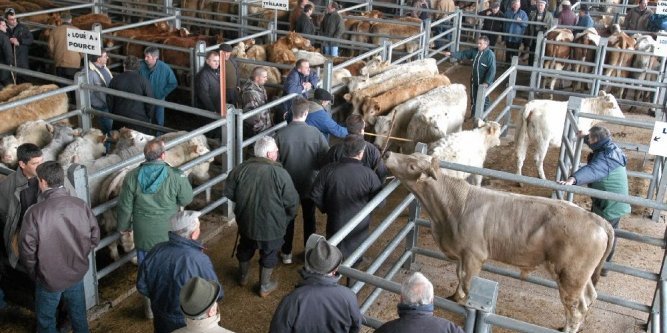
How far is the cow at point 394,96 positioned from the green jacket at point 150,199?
3837mm

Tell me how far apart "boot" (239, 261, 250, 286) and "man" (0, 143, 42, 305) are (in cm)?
204

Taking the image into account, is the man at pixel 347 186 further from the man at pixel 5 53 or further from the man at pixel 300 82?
the man at pixel 5 53

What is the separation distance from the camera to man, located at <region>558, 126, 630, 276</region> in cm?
670

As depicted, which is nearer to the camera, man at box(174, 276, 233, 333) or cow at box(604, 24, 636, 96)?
man at box(174, 276, 233, 333)

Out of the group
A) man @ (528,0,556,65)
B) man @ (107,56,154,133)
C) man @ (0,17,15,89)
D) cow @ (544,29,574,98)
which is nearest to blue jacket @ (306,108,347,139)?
man @ (107,56,154,133)

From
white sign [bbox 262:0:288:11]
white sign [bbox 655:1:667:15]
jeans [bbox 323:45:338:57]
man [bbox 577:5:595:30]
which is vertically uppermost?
white sign [bbox 655:1:667:15]

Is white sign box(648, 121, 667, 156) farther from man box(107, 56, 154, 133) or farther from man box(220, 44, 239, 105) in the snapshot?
man box(107, 56, 154, 133)

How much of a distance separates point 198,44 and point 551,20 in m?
8.63

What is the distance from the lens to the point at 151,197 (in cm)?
608

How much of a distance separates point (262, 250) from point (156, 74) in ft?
14.7

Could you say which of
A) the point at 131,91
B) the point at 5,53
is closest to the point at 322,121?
the point at 131,91

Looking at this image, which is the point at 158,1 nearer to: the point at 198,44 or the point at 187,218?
the point at 198,44

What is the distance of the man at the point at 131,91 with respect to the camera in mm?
9045

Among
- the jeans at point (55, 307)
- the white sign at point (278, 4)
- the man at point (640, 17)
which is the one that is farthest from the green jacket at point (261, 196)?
the man at point (640, 17)
